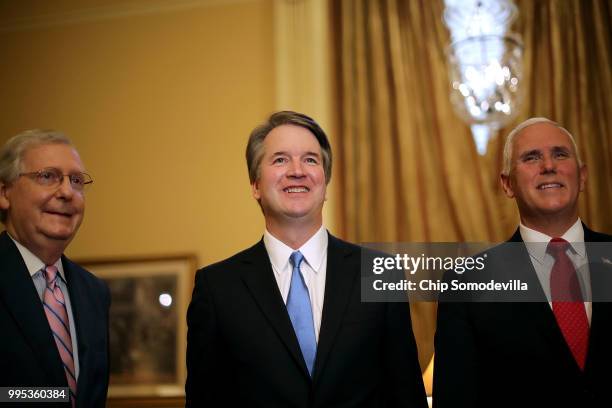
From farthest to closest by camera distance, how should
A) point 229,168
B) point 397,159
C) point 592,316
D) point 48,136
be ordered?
point 229,168
point 397,159
point 48,136
point 592,316

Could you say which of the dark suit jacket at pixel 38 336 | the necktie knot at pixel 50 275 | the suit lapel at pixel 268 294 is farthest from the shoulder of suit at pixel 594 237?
the necktie knot at pixel 50 275

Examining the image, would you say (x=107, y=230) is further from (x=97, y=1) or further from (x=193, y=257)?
(x=97, y=1)

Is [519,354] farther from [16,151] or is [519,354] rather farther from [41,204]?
[16,151]

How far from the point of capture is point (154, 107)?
5223mm

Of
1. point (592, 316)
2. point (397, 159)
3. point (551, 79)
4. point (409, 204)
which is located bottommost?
point (592, 316)

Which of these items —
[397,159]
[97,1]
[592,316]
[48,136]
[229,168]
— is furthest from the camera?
[97,1]

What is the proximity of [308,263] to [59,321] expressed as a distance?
2.73ft

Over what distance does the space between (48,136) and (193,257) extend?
7.89 feet

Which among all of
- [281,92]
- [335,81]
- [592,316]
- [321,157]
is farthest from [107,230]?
[592,316]

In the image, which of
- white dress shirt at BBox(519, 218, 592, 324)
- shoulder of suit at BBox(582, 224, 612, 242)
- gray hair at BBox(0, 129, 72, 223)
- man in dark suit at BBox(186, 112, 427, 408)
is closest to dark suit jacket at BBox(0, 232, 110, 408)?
gray hair at BBox(0, 129, 72, 223)

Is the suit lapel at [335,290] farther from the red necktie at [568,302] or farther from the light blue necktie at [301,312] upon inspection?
the red necktie at [568,302]

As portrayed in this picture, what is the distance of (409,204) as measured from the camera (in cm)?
452

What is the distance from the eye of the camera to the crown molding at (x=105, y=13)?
526cm

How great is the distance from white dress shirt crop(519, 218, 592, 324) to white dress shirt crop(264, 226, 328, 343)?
2.12ft
